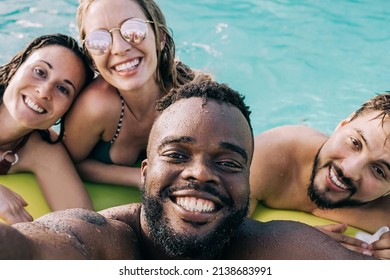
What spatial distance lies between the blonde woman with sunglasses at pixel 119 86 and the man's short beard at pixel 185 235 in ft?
5.01

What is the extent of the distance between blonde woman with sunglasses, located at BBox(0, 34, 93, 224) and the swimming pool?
11.1 ft

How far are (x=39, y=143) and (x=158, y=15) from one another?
1.35 m

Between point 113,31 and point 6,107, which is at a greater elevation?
point 113,31

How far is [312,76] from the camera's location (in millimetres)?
8172

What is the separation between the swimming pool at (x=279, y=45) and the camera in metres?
7.76

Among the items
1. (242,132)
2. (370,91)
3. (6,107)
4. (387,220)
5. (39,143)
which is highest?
(242,132)

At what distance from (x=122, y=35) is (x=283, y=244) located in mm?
1974

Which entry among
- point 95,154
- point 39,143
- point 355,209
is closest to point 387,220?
point 355,209

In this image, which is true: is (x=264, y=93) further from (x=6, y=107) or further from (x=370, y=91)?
(x=6, y=107)

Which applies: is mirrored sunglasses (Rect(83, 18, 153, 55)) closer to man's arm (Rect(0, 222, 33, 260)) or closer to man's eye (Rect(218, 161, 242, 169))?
man's eye (Rect(218, 161, 242, 169))

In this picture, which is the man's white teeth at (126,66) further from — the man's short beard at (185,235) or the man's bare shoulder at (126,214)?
the man's short beard at (185,235)

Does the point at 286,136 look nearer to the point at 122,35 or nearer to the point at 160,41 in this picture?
the point at 160,41

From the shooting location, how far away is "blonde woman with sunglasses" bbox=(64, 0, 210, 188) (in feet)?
14.1
